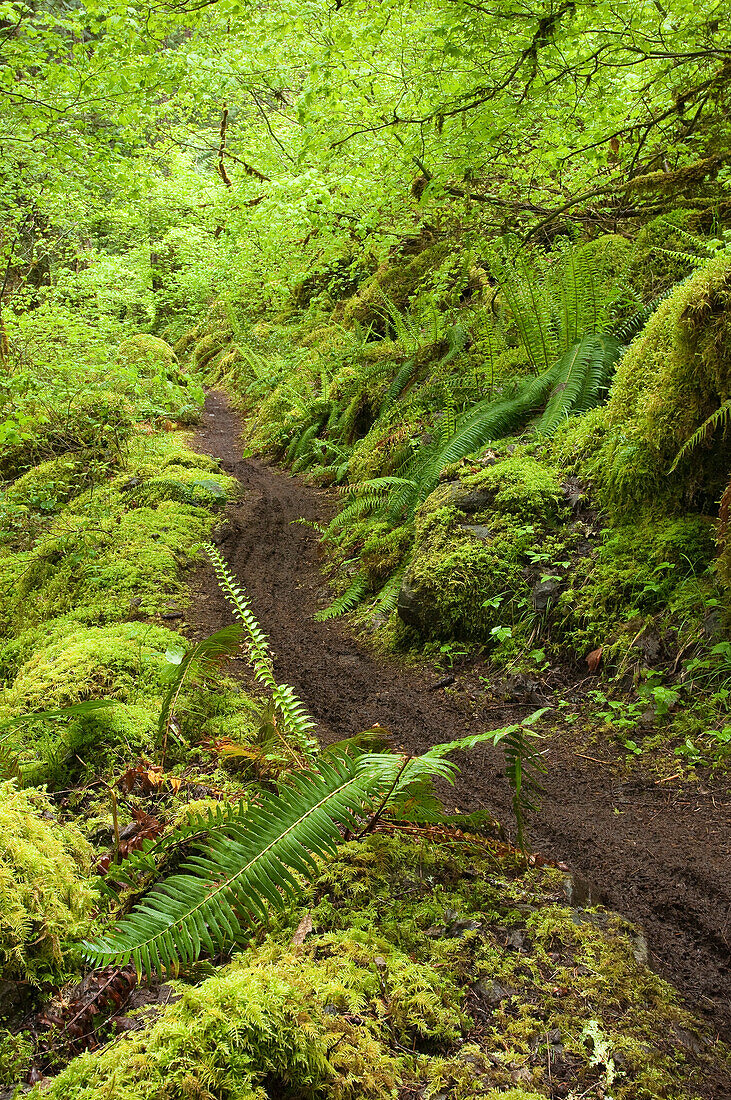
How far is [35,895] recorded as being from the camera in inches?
75.7

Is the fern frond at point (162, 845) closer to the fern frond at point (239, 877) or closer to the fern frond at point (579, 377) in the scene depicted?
the fern frond at point (239, 877)

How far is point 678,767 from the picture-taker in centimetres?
332

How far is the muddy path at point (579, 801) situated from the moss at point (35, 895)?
1.97 m

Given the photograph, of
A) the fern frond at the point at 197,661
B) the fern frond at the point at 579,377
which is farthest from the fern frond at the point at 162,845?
the fern frond at the point at 579,377

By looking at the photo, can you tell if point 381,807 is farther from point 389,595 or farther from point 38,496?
point 38,496

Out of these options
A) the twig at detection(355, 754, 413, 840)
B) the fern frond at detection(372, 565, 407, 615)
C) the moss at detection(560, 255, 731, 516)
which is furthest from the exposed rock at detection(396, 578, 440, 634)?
the twig at detection(355, 754, 413, 840)

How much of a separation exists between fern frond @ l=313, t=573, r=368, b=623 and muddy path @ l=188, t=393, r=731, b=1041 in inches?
4.8

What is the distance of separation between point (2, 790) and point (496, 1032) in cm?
198

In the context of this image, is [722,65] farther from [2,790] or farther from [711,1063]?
[2,790]

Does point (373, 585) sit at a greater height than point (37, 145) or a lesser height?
lesser

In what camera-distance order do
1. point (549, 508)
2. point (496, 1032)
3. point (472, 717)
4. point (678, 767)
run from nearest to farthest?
1. point (496, 1032)
2. point (678, 767)
3. point (472, 717)
4. point (549, 508)

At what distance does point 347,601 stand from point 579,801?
351 centimetres

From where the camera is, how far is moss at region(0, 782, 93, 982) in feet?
5.94

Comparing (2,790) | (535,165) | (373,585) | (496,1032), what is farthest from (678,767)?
(535,165)
